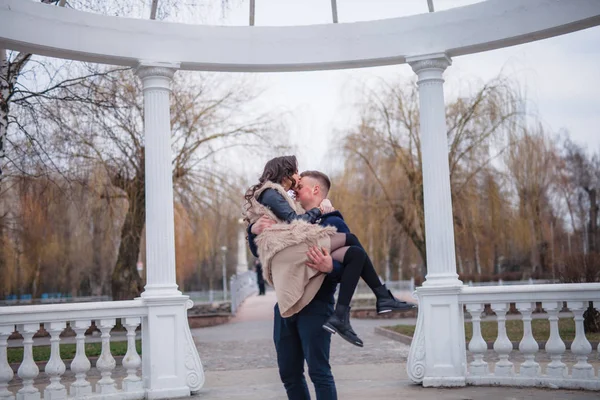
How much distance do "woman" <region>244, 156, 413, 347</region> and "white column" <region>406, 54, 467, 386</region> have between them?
141 inches

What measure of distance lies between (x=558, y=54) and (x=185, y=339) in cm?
1987

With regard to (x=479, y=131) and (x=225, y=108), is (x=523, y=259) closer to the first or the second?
Result: (x=479, y=131)

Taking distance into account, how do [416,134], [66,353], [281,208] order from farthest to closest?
[416,134]
[66,353]
[281,208]

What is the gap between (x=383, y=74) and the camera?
824 inches

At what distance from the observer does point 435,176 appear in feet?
24.2

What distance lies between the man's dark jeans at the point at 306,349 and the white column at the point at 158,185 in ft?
11.4

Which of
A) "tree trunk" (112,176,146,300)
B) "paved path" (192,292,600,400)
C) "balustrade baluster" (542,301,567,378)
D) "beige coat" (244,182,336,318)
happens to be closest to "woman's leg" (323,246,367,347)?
"beige coat" (244,182,336,318)

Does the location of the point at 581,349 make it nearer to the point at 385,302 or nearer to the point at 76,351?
the point at 385,302

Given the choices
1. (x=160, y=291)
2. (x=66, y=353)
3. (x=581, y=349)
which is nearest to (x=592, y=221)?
(x=66, y=353)

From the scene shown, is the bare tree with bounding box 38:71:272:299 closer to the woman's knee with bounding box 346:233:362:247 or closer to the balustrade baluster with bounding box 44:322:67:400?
the balustrade baluster with bounding box 44:322:67:400

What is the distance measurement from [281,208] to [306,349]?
0.79 meters

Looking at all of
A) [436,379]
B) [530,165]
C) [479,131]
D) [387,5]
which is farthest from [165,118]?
[530,165]

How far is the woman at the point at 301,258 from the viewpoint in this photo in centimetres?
352

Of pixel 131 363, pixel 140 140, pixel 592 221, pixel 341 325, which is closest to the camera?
pixel 341 325
